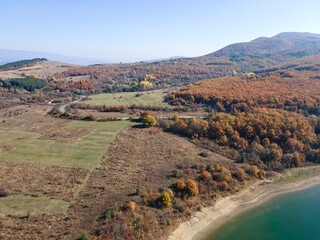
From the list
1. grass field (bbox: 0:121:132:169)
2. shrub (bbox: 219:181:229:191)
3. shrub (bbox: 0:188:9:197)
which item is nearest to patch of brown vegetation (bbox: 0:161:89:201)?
shrub (bbox: 0:188:9:197)

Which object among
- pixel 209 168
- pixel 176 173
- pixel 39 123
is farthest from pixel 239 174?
pixel 39 123

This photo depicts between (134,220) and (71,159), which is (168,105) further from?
(134,220)

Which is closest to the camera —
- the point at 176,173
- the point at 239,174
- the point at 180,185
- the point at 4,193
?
the point at 4,193

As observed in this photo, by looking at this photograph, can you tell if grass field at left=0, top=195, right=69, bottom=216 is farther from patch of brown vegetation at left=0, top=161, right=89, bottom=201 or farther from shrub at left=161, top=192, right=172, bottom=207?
shrub at left=161, top=192, right=172, bottom=207

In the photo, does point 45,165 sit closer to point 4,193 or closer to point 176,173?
point 4,193

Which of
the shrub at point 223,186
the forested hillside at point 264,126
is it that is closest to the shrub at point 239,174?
the shrub at point 223,186

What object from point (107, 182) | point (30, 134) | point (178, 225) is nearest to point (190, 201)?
point (178, 225)

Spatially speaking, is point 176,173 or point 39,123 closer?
point 176,173
